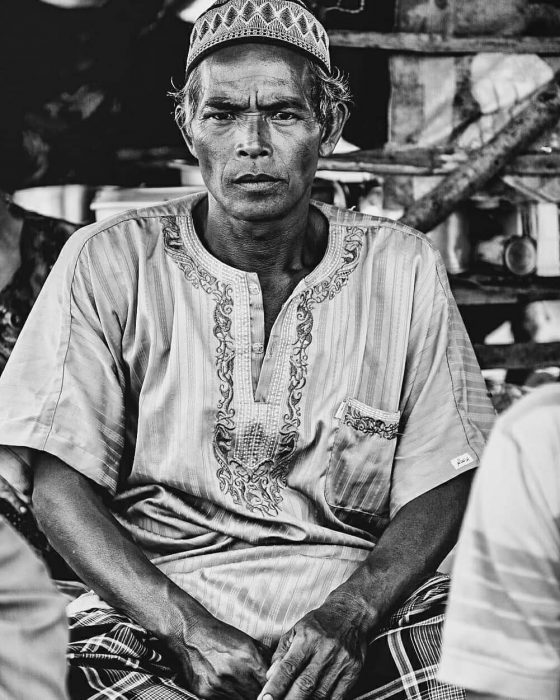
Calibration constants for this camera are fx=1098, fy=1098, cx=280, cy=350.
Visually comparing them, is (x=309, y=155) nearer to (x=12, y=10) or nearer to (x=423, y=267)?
(x=423, y=267)

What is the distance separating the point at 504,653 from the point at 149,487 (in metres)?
1.47

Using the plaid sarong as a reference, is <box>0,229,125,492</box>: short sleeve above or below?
above

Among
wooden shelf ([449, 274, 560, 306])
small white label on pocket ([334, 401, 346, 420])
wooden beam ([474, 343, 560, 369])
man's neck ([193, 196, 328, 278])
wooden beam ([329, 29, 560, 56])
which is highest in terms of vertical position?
wooden beam ([329, 29, 560, 56])

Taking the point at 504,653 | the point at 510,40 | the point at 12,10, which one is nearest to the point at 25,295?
the point at 12,10

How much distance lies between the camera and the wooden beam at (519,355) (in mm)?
4070

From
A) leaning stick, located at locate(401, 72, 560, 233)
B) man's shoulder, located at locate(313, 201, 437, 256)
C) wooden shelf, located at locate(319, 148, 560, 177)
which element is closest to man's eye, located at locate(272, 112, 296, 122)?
man's shoulder, located at locate(313, 201, 437, 256)

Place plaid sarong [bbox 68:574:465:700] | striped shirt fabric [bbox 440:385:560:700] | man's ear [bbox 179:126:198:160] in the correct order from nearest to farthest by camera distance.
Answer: striped shirt fabric [bbox 440:385:560:700] < plaid sarong [bbox 68:574:465:700] < man's ear [bbox 179:126:198:160]

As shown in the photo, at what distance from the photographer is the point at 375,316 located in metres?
3.12

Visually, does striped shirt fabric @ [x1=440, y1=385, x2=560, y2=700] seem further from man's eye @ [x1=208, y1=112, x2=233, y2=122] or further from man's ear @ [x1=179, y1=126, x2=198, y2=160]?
man's ear @ [x1=179, y1=126, x2=198, y2=160]

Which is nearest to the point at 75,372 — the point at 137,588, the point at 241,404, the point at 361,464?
the point at 241,404

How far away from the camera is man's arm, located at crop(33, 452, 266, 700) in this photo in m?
2.59

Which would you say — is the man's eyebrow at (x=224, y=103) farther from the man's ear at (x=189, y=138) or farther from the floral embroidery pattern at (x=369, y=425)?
the floral embroidery pattern at (x=369, y=425)

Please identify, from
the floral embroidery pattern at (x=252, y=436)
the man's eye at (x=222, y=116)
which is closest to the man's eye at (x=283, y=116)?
the man's eye at (x=222, y=116)

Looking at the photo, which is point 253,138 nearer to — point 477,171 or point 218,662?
point 477,171
